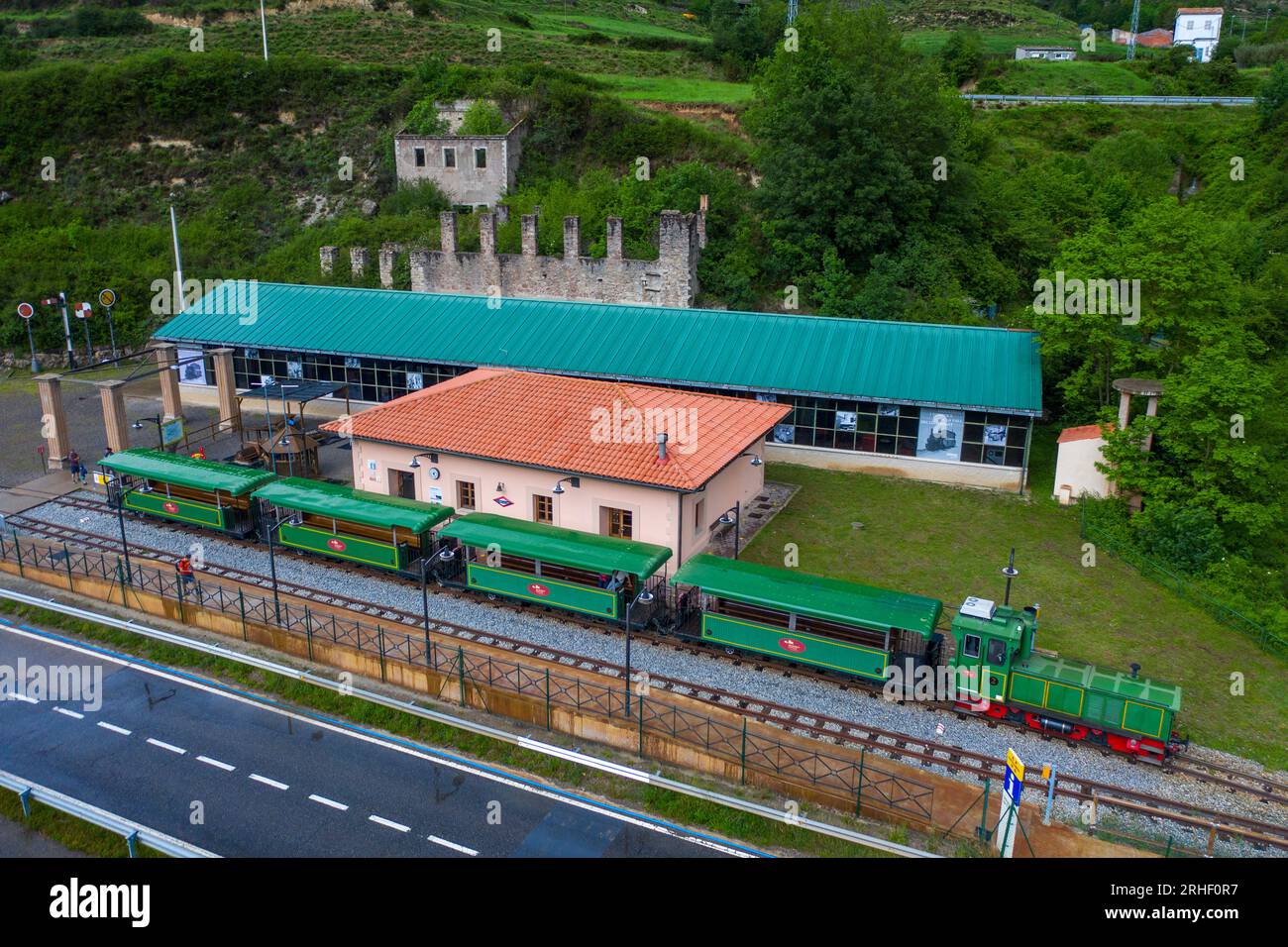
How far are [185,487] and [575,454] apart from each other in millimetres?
14428

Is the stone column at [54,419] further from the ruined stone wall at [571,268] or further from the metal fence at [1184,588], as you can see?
the metal fence at [1184,588]

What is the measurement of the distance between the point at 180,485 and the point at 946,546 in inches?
1046

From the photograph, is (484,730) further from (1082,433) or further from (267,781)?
(1082,433)

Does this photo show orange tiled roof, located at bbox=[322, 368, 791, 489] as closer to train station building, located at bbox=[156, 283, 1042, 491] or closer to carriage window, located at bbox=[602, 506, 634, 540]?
carriage window, located at bbox=[602, 506, 634, 540]

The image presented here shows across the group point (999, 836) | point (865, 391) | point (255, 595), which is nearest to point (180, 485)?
point (255, 595)

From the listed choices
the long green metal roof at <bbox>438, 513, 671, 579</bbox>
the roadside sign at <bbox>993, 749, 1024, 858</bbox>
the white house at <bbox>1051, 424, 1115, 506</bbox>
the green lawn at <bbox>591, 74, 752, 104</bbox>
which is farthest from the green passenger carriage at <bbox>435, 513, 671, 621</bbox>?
the green lawn at <bbox>591, 74, 752, 104</bbox>

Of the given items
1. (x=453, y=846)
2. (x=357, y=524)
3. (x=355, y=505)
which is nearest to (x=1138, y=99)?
(x=355, y=505)

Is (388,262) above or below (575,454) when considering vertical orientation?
above

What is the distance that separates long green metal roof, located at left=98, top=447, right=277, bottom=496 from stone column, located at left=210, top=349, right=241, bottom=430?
6.86m

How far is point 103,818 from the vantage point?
63.2 ft

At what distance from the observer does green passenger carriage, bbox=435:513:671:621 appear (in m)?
27.5

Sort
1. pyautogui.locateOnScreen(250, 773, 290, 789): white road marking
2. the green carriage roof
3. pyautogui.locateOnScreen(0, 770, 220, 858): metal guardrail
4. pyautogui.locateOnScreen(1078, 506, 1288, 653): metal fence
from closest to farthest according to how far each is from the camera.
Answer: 1. pyautogui.locateOnScreen(0, 770, 220, 858): metal guardrail
2. pyautogui.locateOnScreen(250, 773, 290, 789): white road marking
3. the green carriage roof
4. pyautogui.locateOnScreen(1078, 506, 1288, 653): metal fence

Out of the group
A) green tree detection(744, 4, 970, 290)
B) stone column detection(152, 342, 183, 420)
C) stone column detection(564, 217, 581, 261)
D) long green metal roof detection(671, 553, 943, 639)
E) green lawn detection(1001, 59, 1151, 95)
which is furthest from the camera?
green lawn detection(1001, 59, 1151, 95)

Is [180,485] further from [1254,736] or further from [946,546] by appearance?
[1254,736]
